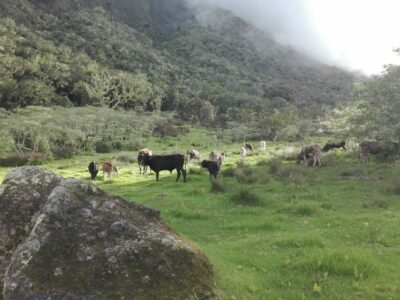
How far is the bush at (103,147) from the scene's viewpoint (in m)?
59.8

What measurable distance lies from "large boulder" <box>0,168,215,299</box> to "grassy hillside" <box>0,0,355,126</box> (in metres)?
84.5

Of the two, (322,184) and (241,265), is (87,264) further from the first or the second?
(322,184)

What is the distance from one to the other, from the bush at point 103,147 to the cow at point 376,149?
3353cm

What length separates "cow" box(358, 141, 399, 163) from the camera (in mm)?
32184

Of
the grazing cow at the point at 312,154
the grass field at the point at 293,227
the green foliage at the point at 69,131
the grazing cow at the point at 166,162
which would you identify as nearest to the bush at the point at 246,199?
the grass field at the point at 293,227

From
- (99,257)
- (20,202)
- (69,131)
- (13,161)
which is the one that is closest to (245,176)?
(20,202)

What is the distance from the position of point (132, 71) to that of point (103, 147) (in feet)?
277

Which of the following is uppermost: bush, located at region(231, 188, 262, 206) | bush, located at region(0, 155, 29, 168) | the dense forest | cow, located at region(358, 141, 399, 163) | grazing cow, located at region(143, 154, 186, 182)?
the dense forest

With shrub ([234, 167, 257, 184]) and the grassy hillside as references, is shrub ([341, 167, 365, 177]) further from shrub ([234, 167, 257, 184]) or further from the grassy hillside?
the grassy hillside

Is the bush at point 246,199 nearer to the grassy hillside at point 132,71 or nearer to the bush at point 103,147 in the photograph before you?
the bush at point 103,147

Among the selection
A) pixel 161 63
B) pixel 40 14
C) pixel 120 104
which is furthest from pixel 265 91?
pixel 40 14

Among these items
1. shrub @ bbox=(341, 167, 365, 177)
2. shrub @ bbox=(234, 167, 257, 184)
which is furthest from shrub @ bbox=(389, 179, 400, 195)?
shrub @ bbox=(234, 167, 257, 184)

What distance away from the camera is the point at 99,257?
24.7ft

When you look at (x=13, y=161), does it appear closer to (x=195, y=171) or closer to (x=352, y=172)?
(x=195, y=171)
